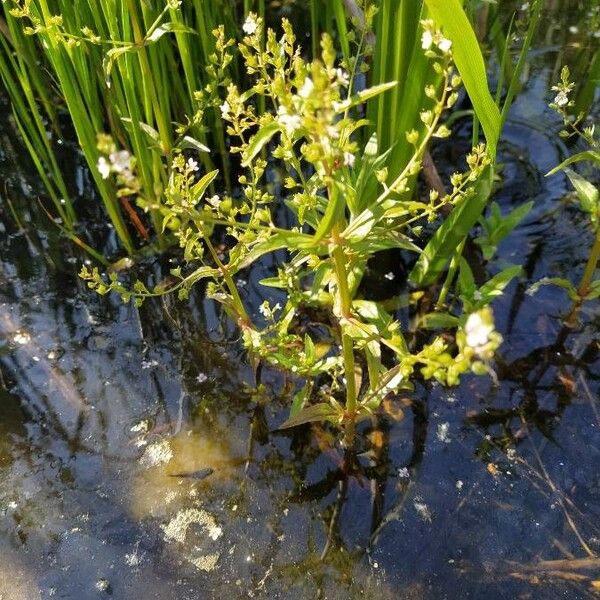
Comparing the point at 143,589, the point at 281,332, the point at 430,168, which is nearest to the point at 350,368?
the point at 281,332

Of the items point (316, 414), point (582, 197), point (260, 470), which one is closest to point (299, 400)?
point (316, 414)

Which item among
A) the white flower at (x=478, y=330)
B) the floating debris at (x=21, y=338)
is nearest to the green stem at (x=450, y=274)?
the white flower at (x=478, y=330)

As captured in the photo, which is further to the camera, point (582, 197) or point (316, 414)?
point (582, 197)

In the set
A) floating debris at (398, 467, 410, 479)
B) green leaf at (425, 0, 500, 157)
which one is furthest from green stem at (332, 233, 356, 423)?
green leaf at (425, 0, 500, 157)

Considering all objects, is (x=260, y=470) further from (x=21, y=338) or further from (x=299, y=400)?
(x=21, y=338)

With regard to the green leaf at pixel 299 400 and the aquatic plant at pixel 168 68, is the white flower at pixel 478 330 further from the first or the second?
the green leaf at pixel 299 400

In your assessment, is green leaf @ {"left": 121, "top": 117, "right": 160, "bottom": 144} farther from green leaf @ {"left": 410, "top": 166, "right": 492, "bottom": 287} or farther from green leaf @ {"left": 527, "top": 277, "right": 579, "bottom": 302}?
green leaf @ {"left": 527, "top": 277, "right": 579, "bottom": 302}
